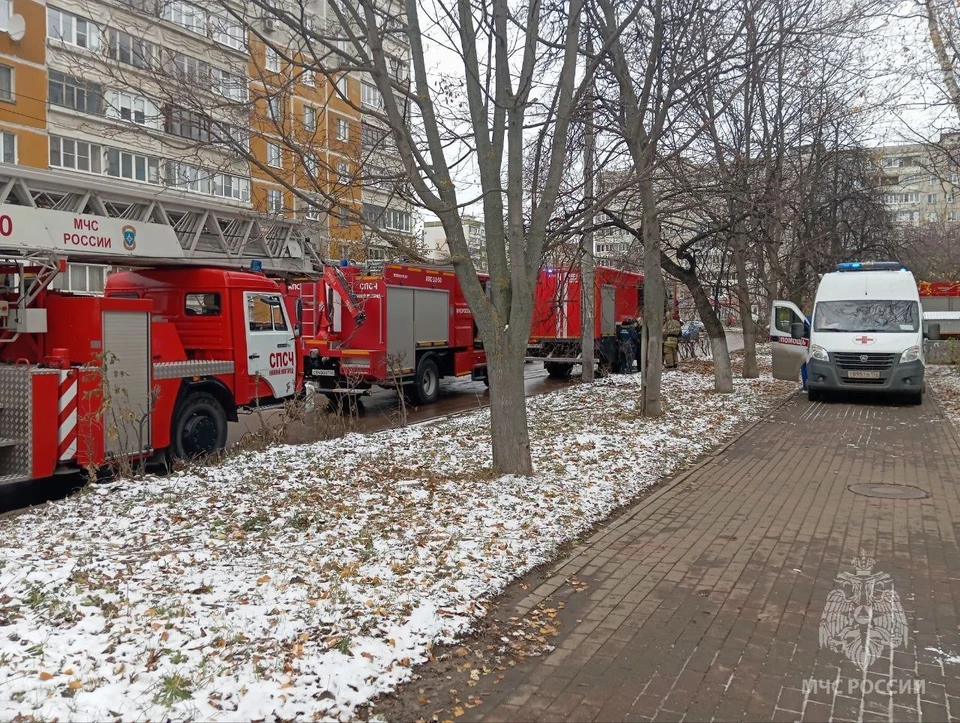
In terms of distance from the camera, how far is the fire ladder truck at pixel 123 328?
7320 mm

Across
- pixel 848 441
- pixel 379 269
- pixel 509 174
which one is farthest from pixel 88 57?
pixel 848 441

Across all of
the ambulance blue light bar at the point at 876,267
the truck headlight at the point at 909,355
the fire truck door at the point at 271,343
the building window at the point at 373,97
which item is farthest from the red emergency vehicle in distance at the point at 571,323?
the fire truck door at the point at 271,343

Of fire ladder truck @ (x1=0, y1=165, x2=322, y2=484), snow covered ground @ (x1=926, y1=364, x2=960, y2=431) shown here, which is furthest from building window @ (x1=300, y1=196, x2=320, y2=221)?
snow covered ground @ (x1=926, y1=364, x2=960, y2=431)

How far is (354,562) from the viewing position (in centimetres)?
520

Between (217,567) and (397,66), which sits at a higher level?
(397,66)

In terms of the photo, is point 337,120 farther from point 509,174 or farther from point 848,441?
point 848,441

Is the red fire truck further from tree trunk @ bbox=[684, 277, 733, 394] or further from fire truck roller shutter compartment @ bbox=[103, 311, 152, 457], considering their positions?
fire truck roller shutter compartment @ bbox=[103, 311, 152, 457]

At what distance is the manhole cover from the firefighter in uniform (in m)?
15.4

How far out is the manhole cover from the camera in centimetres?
778

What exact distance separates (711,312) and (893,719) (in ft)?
42.8

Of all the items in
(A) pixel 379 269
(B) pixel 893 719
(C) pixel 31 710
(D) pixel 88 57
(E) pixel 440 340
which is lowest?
(B) pixel 893 719

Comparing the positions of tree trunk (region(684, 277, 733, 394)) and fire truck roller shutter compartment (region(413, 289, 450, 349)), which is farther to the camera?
fire truck roller shutter compartment (region(413, 289, 450, 349))

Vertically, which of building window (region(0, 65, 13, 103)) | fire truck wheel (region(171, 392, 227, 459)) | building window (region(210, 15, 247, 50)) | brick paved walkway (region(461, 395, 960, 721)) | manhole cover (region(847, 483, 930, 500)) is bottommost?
brick paved walkway (region(461, 395, 960, 721))

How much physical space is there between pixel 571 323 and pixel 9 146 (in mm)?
20878
